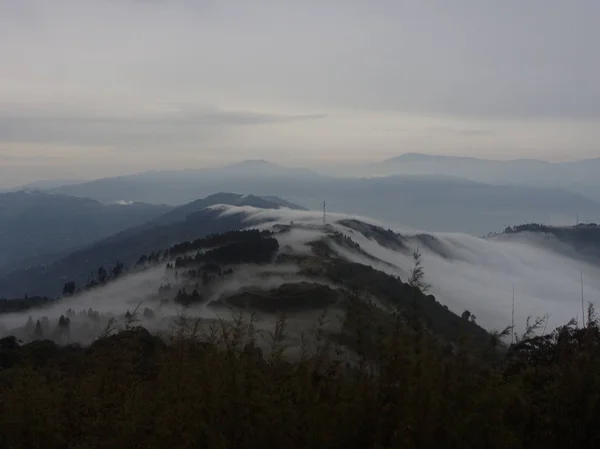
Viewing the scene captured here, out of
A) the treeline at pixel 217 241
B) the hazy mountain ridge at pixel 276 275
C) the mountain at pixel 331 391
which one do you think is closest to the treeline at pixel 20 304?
the hazy mountain ridge at pixel 276 275

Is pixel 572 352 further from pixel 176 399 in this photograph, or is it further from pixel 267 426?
pixel 176 399

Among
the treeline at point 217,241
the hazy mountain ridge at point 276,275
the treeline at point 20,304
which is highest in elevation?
the treeline at point 217,241

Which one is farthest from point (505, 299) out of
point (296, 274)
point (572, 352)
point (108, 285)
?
point (572, 352)

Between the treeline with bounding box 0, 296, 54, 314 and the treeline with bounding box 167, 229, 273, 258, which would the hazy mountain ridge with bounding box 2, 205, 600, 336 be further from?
the treeline with bounding box 0, 296, 54, 314

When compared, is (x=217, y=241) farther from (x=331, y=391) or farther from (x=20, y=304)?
(x=331, y=391)

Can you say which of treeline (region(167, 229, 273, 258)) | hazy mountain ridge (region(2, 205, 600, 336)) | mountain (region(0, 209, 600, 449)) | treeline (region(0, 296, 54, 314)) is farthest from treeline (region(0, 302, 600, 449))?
treeline (region(167, 229, 273, 258))

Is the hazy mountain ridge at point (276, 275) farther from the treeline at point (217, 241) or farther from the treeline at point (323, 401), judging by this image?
the treeline at point (323, 401)

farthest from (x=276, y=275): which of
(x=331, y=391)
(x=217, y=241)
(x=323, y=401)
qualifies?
(x=323, y=401)

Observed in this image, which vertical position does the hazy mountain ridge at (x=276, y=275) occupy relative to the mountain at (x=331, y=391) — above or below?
below
